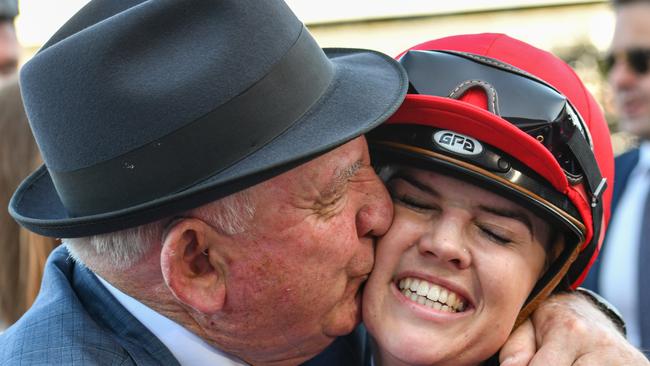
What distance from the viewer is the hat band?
6.52ft

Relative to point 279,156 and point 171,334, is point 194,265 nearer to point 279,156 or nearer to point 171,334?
point 171,334

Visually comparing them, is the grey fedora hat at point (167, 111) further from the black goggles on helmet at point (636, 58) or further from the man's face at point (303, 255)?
the black goggles on helmet at point (636, 58)

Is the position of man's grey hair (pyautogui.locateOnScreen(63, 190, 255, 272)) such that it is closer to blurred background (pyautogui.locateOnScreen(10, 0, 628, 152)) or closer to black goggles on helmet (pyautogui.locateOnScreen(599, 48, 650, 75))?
black goggles on helmet (pyautogui.locateOnScreen(599, 48, 650, 75))

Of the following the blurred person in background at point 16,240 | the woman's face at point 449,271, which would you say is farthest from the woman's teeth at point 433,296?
the blurred person in background at point 16,240

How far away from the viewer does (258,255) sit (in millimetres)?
2215

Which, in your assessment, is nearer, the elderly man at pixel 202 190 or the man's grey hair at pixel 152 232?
the elderly man at pixel 202 190

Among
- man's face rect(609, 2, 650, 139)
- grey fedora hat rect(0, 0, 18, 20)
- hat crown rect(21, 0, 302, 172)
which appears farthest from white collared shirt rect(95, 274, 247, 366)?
grey fedora hat rect(0, 0, 18, 20)

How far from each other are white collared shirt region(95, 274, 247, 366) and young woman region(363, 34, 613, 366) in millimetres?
542

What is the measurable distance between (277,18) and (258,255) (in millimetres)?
658

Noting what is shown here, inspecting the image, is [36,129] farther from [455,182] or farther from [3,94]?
[3,94]

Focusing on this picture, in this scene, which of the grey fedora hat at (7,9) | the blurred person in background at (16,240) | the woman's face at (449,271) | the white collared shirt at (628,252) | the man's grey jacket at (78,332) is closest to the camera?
the man's grey jacket at (78,332)

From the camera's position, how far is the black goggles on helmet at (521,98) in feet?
7.70

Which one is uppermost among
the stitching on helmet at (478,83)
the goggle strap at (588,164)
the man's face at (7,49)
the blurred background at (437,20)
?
the stitching on helmet at (478,83)

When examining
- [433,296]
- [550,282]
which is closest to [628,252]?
[550,282]
